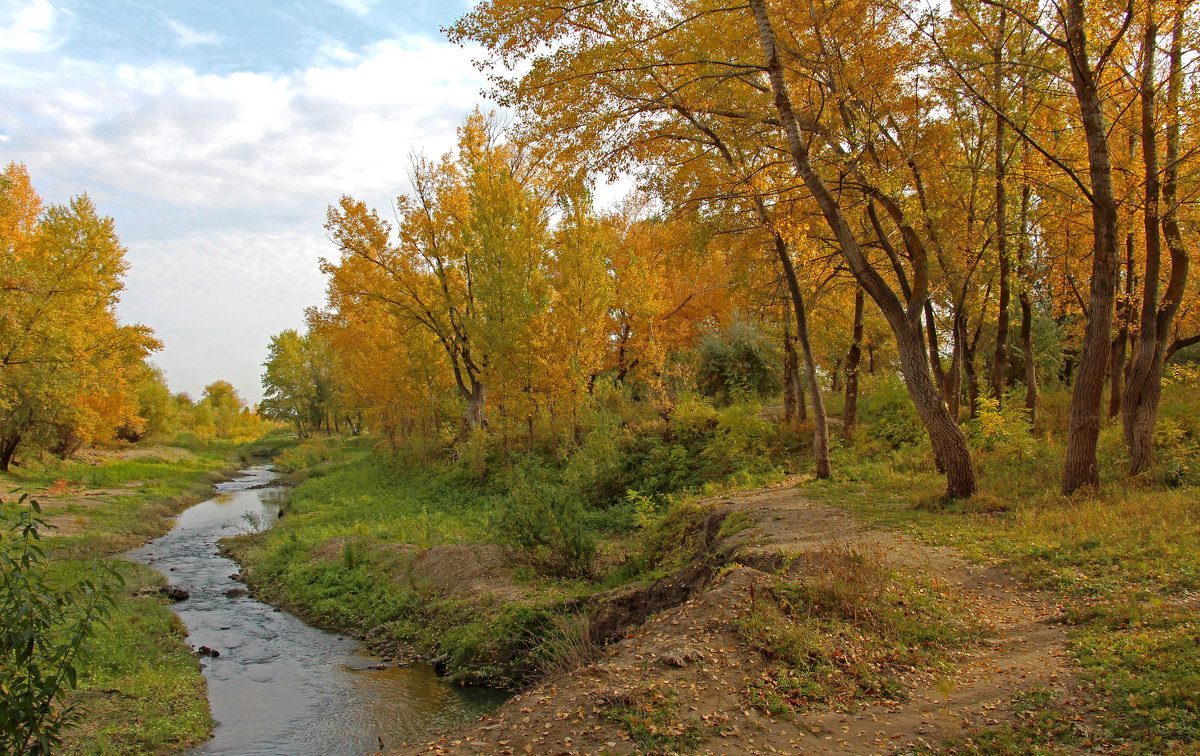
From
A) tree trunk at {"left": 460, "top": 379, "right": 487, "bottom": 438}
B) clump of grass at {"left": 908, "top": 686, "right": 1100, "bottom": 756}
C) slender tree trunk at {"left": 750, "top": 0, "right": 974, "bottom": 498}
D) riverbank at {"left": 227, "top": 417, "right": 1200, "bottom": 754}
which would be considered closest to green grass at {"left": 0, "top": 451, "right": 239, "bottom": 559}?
riverbank at {"left": 227, "top": 417, "right": 1200, "bottom": 754}

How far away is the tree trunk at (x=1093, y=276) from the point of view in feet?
26.8

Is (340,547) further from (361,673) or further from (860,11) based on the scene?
(860,11)

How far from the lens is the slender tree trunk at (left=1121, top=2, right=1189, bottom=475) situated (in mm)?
8859

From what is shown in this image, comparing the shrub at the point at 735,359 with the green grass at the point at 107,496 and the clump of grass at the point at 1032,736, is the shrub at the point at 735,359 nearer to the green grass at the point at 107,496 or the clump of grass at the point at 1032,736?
the green grass at the point at 107,496

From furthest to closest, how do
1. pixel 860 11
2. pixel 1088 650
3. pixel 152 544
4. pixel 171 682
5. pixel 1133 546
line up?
pixel 152 544 < pixel 860 11 < pixel 171 682 < pixel 1133 546 < pixel 1088 650

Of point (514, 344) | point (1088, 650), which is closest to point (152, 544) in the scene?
point (514, 344)

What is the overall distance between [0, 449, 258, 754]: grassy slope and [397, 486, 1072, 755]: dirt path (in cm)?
320

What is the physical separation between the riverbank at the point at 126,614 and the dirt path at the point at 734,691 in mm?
2943

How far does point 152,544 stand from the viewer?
1822 cm

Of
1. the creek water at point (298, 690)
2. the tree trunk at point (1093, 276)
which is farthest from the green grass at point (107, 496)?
the tree trunk at point (1093, 276)

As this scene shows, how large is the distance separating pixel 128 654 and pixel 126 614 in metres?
2.09

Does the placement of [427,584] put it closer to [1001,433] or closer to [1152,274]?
[1001,433]

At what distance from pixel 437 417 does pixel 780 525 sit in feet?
77.2

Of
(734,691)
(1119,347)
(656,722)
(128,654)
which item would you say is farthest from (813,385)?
(128,654)
